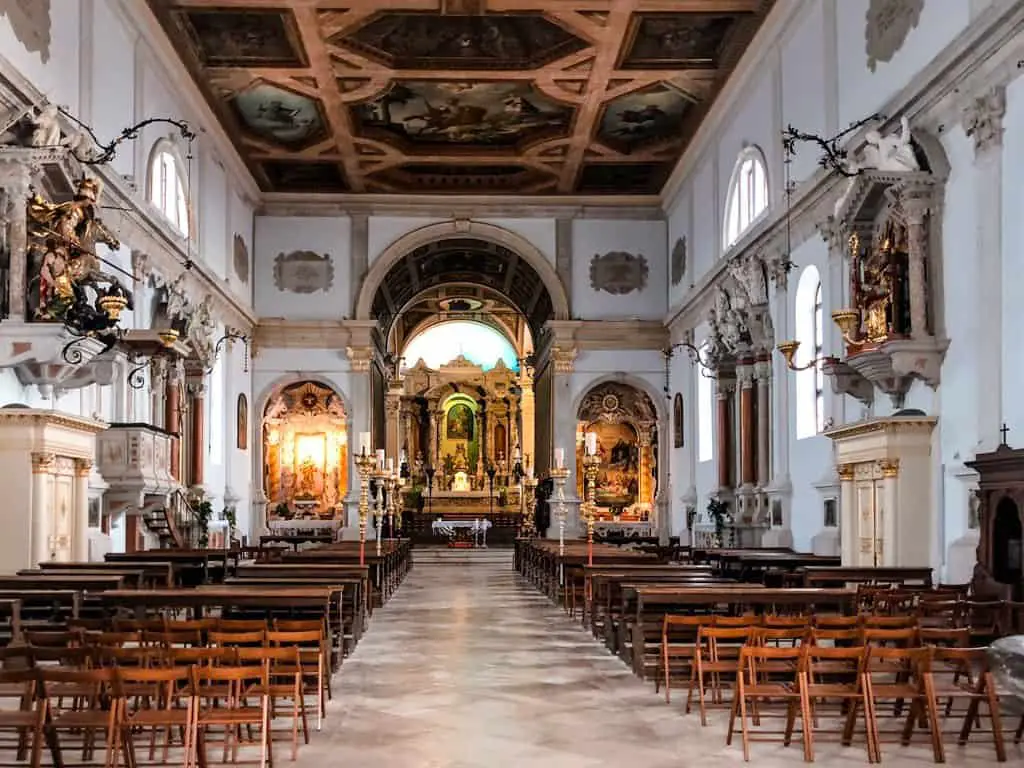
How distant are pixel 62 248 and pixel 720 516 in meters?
14.8

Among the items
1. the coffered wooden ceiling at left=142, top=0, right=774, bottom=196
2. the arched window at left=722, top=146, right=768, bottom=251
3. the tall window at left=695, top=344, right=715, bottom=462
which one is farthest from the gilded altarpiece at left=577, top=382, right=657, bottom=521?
the arched window at left=722, top=146, right=768, bottom=251

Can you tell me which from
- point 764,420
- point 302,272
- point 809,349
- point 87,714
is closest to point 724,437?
point 764,420

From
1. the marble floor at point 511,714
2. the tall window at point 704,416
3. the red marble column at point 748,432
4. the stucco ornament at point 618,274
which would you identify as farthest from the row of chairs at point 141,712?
the stucco ornament at point 618,274

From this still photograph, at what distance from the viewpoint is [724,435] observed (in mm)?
26562

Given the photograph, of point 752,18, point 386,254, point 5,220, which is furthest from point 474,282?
point 5,220

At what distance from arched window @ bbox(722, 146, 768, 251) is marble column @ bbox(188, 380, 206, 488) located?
11.3 metres

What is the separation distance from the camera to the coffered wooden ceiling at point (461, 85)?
23.2 metres

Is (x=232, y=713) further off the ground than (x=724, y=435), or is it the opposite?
(x=724, y=435)

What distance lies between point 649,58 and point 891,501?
12.8 metres

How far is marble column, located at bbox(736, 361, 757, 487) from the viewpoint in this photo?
79.4ft

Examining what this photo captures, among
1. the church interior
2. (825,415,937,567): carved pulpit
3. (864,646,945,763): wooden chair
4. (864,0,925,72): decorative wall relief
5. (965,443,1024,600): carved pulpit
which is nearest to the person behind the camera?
(864,646,945,763): wooden chair

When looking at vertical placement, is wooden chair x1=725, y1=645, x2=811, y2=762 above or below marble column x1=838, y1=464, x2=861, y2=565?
below

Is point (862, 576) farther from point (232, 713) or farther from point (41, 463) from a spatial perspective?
point (41, 463)

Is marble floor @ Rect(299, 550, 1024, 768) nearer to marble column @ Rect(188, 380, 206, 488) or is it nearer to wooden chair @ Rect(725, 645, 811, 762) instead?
wooden chair @ Rect(725, 645, 811, 762)
